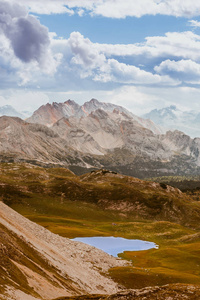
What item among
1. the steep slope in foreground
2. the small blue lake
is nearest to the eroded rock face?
the steep slope in foreground

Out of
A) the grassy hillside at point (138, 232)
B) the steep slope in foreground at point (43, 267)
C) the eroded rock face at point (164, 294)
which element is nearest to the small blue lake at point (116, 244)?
the grassy hillside at point (138, 232)

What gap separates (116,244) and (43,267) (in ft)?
223

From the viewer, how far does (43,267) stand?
173ft

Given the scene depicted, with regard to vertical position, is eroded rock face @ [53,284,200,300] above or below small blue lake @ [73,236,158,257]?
above

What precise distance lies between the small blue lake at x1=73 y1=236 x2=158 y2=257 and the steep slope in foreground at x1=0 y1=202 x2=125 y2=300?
90.1 ft

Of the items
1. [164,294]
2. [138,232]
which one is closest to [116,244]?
[138,232]

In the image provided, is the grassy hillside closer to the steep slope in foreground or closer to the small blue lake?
the small blue lake

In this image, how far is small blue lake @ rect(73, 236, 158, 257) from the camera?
111 meters

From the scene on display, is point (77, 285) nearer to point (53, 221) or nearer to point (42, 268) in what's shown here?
point (42, 268)

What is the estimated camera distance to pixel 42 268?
5169 cm

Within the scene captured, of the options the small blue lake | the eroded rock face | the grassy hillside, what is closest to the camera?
the eroded rock face

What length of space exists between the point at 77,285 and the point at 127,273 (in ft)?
55.4

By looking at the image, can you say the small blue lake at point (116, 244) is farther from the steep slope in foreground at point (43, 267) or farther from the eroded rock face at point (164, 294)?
the eroded rock face at point (164, 294)

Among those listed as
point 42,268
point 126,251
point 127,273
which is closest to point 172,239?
point 126,251
